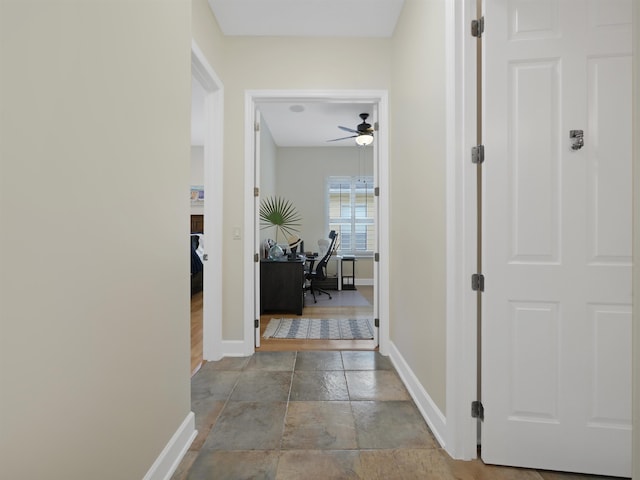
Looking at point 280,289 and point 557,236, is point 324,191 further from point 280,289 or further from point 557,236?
point 557,236

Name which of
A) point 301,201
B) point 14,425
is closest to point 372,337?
point 14,425

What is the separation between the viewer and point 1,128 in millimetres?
721

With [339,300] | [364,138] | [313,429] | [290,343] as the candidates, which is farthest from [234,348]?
[364,138]

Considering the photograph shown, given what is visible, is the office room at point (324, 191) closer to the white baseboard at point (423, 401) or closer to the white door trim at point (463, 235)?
the white baseboard at point (423, 401)

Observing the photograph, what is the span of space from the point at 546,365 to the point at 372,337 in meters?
2.08

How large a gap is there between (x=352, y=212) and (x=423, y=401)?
546 centimetres

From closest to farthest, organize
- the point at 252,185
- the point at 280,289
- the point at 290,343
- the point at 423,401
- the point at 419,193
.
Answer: the point at 423,401 → the point at 419,193 → the point at 252,185 → the point at 290,343 → the point at 280,289

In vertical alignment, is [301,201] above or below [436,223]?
above

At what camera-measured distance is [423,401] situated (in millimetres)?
2045

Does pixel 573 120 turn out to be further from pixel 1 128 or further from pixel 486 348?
pixel 1 128

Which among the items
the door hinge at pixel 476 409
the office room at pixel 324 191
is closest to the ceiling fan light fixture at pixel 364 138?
the office room at pixel 324 191

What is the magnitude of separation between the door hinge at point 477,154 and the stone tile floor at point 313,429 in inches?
55.1

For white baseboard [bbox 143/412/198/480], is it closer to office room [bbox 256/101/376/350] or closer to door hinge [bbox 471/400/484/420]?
door hinge [bbox 471/400/484/420]

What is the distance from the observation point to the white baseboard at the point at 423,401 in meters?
1.76
